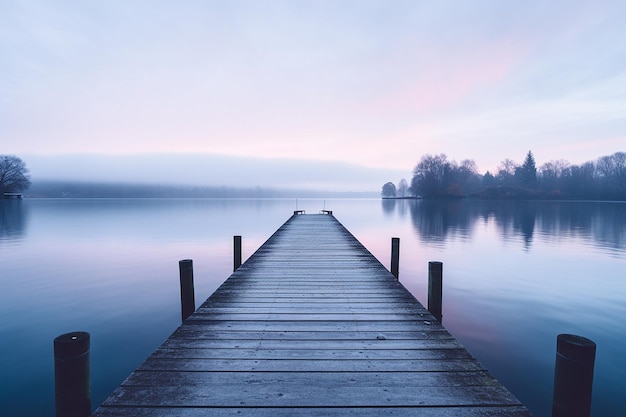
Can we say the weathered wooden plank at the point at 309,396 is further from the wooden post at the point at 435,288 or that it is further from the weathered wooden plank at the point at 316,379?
the wooden post at the point at 435,288

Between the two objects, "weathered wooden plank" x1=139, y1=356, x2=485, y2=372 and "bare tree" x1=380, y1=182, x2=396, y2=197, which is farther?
"bare tree" x1=380, y1=182, x2=396, y2=197

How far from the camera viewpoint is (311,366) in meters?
3.55

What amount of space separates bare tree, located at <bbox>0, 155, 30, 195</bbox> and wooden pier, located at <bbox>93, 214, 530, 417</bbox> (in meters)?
112

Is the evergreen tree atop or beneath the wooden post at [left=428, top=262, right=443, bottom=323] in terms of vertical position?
atop

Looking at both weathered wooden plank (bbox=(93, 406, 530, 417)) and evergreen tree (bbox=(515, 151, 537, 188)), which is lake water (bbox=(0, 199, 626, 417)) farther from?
evergreen tree (bbox=(515, 151, 537, 188))

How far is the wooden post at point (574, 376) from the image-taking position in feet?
9.19

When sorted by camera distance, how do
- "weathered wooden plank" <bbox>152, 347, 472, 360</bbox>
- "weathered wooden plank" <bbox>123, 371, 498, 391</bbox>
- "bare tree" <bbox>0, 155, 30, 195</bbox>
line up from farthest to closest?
"bare tree" <bbox>0, 155, 30, 195</bbox> → "weathered wooden plank" <bbox>152, 347, 472, 360</bbox> → "weathered wooden plank" <bbox>123, 371, 498, 391</bbox>

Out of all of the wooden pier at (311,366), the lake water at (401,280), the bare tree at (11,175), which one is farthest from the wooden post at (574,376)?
the bare tree at (11,175)

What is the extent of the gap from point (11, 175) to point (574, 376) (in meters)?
117

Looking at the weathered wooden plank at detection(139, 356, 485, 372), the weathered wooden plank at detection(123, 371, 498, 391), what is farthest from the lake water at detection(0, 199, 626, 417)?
the weathered wooden plank at detection(123, 371, 498, 391)

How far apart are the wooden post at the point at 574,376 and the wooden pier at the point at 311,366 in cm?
41

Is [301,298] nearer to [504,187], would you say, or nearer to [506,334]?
[506,334]

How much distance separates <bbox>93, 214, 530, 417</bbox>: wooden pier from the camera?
2898mm

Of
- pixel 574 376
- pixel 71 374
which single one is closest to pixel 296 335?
pixel 71 374
